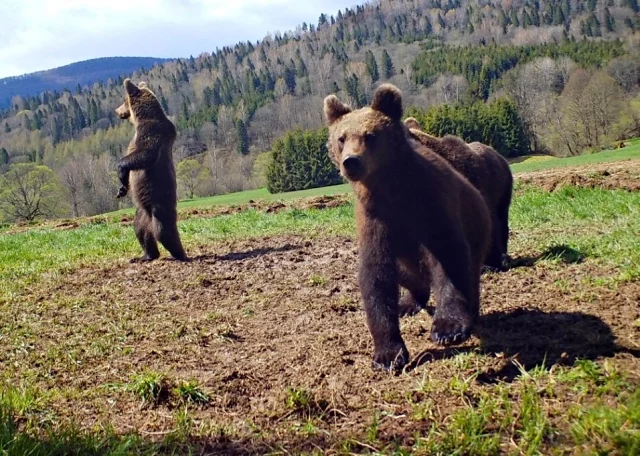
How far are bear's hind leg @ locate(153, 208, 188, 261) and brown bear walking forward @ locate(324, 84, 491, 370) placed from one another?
5.02 metres

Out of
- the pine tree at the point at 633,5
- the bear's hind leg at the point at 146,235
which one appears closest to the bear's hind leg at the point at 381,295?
the bear's hind leg at the point at 146,235

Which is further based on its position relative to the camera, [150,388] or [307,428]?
[150,388]

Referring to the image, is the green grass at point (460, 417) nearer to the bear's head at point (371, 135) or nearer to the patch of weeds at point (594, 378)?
the patch of weeds at point (594, 378)

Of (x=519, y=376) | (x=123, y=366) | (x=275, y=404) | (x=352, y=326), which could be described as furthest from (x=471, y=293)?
(x=123, y=366)

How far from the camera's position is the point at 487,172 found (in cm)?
636

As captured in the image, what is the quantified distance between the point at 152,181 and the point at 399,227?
6.01 m

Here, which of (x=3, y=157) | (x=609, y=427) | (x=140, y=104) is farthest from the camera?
(x=3, y=157)

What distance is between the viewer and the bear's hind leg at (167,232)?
8820mm

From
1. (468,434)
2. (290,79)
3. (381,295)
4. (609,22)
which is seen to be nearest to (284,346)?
(381,295)

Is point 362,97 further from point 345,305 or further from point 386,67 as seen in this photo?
point 345,305

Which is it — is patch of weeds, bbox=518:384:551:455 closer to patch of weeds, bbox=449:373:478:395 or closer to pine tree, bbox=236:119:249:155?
patch of weeds, bbox=449:373:478:395

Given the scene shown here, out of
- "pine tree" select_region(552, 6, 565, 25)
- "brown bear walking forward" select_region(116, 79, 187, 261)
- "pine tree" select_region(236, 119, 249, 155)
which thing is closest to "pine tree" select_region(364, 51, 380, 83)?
"pine tree" select_region(236, 119, 249, 155)

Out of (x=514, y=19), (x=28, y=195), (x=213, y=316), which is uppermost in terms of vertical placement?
(x=514, y=19)

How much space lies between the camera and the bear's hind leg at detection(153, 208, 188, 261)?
8820 mm
